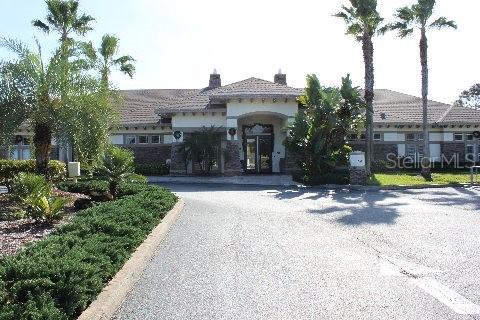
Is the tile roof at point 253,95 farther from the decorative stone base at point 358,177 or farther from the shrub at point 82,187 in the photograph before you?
the shrub at point 82,187

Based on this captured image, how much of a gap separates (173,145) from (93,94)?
17.4m

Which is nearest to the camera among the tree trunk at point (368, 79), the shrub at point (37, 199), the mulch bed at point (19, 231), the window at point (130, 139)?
the mulch bed at point (19, 231)

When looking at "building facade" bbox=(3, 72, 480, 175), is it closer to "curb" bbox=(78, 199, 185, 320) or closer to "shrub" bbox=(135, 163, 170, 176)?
"shrub" bbox=(135, 163, 170, 176)

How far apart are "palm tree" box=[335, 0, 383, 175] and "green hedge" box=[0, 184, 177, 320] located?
19225mm

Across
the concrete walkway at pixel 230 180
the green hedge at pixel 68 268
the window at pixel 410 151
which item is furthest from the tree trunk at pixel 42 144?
the window at pixel 410 151

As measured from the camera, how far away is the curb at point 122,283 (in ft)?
16.7

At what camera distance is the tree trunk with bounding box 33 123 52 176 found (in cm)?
1459

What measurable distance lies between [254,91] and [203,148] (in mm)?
4631

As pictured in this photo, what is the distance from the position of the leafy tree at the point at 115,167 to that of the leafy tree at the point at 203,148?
47.3ft

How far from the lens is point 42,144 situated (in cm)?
1484

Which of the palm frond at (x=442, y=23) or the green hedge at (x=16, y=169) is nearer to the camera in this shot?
the green hedge at (x=16, y=169)

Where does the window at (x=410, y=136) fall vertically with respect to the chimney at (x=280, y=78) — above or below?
below

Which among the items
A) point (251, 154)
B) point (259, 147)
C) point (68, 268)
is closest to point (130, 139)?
point (251, 154)

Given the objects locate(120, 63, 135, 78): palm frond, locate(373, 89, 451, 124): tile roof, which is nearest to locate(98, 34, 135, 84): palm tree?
locate(120, 63, 135, 78): palm frond
